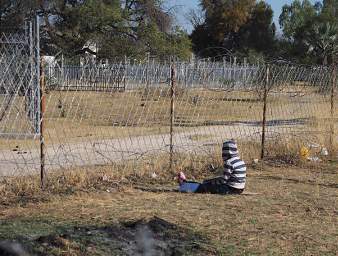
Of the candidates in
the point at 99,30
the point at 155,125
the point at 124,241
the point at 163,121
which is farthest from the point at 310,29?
the point at 124,241

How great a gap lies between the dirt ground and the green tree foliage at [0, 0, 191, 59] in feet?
85.5

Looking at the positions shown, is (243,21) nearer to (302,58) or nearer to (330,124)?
(302,58)

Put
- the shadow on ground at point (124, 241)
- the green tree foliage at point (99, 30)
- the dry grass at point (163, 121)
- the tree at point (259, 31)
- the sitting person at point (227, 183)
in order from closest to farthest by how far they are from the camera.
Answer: the shadow on ground at point (124, 241) < the sitting person at point (227, 183) < the dry grass at point (163, 121) < the green tree foliage at point (99, 30) < the tree at point (259, 31)

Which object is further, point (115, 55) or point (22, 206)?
point (115, 55)

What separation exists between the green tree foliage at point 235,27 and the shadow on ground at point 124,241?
60.8 meters

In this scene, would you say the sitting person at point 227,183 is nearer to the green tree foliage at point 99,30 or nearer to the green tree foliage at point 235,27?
the green tree foliage at point 99,30

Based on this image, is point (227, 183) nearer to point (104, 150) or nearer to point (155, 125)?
point (104, 150)

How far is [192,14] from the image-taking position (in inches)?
2790

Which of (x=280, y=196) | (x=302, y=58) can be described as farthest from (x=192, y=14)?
(x=280, y=196)

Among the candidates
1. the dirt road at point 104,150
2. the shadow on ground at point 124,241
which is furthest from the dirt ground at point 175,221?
the dirt road at point 104,150

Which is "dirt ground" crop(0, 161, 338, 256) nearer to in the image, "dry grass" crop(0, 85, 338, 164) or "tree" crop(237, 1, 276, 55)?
"dry grass" crop(0, 85, 338, 164)

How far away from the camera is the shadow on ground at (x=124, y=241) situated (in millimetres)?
5129

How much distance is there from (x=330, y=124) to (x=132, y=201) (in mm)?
6184

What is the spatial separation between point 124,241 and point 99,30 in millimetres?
31540
